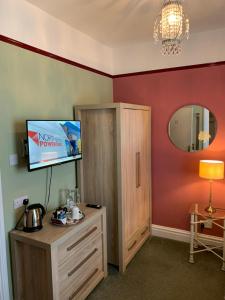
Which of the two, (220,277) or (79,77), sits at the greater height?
(79,77)

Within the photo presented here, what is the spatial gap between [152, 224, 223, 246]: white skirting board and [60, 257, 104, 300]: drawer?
3.89 feet

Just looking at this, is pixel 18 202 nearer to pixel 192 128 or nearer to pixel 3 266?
pixel 3 266

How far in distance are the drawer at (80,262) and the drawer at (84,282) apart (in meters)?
0.02

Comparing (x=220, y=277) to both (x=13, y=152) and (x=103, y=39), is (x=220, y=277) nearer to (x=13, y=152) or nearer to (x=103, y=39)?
(x=13, y=152)

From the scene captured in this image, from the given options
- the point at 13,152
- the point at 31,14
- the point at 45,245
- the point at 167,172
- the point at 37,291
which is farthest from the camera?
the point at 167,172

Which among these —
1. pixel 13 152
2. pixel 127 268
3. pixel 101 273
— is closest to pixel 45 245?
pixel 13 152

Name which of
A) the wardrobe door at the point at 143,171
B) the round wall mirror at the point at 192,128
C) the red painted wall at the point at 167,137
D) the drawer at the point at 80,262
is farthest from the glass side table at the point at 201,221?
the drawer at the point at 80,262

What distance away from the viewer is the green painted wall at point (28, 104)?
6.49ft

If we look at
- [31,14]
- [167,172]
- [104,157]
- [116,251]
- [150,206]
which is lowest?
[116,251]

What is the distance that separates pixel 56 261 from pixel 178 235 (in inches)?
78.1

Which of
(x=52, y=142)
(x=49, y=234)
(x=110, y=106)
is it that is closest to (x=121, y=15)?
(x=110, y=106)

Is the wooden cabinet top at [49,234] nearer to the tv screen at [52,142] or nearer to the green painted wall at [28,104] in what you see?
the green painted wall at [28,104]

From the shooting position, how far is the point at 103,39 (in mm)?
3129

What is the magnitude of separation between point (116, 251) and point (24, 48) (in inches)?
88.6
